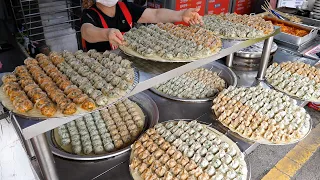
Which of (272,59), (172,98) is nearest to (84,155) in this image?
(172,98)

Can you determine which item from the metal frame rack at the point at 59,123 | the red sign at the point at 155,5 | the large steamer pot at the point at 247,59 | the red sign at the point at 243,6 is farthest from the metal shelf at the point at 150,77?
the red sign at the point at 243,6

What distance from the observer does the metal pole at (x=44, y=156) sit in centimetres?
122

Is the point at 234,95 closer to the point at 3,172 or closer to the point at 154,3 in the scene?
the point at 3,172

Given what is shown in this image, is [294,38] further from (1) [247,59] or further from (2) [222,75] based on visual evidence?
(2) [222,75]

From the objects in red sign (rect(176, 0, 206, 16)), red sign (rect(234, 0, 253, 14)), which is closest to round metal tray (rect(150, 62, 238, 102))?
red sign (rect(176, 0, 206, 16))

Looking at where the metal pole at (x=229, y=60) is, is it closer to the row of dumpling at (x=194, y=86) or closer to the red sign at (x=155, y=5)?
the row of dumpling at (x=194, y=86)

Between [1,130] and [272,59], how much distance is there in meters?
2.94

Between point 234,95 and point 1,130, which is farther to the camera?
point 234,95

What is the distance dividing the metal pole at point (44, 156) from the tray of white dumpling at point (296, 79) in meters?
2.20

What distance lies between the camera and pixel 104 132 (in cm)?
193

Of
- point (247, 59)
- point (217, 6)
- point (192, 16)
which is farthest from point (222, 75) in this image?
point (217, 6)

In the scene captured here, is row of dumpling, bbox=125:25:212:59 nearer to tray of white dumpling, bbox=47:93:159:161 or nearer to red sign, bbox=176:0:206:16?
tray of white dumpling, bbox=47:93:159:161

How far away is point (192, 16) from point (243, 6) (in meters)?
4.81

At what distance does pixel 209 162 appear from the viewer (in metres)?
1.66
